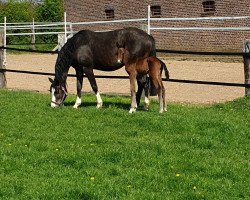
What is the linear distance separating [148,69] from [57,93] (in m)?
2.05

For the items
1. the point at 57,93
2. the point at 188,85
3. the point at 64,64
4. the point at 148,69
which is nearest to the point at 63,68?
the point at 64,64

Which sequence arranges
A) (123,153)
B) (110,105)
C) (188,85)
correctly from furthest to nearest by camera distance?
(188,85)
(110,105)
(123,153)

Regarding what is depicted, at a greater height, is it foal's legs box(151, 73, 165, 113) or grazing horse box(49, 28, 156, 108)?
grazing horse box(49, 28, 156, 108)

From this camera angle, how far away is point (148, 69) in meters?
9.76

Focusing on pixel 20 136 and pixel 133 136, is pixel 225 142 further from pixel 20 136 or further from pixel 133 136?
pixel 20 136

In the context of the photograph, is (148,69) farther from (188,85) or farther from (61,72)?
(188,85)

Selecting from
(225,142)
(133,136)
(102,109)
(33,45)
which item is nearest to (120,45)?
(102,109)

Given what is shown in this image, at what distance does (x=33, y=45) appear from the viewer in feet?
109

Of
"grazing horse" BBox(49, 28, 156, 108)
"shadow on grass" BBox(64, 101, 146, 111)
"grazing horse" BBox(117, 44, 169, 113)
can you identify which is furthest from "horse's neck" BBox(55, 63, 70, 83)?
"grazing horse" BBox(117, 44, 169, 113)

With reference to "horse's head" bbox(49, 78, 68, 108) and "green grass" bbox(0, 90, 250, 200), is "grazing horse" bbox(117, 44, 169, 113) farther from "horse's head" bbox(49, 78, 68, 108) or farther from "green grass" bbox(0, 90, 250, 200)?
"horse's head" bbox(49, 78, 68, 108)

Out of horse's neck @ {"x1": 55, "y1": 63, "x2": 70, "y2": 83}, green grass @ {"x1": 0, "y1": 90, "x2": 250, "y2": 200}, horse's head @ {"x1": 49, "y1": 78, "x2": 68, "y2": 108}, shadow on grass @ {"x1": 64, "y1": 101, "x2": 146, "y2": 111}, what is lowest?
green grass @ {"x1": 0, "y1": 90, "x2": 250, "y2": 200}

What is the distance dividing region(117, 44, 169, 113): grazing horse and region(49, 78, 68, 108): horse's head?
4.60 feet

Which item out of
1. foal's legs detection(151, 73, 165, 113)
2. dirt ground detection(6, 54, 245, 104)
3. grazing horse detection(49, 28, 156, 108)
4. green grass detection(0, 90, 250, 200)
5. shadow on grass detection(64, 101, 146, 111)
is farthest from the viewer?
dirt ground detection(6, 54, 245, 104)

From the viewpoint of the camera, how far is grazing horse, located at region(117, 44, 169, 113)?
9648mm
